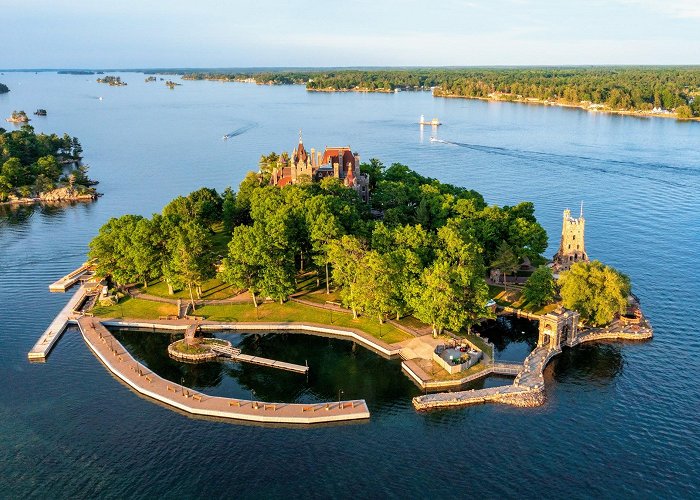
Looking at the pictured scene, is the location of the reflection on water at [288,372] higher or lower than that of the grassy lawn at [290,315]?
lower

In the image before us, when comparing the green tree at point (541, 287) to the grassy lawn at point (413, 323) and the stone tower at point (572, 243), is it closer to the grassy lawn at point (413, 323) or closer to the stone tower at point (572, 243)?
the stone tower at point (572, 243)

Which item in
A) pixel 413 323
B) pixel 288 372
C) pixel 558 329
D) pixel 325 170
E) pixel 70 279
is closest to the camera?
pixel 288 372

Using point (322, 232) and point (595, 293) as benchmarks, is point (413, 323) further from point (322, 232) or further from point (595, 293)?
point (595, 293)

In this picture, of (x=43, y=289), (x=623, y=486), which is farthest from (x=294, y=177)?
(x=623, y=486)

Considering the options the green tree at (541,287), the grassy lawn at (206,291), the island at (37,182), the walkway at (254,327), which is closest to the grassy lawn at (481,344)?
the green tree at (541,287)

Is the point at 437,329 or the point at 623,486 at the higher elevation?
the point at 437,329

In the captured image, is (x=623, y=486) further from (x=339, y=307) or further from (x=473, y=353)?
(x=339, y=307)

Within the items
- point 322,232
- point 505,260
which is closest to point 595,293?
point 505,260
